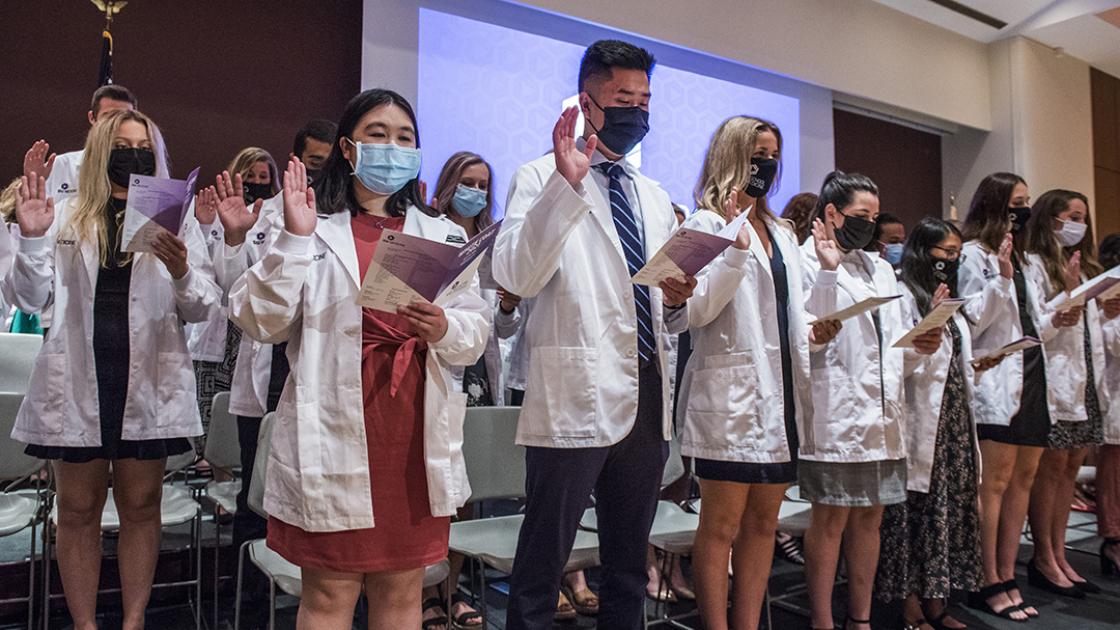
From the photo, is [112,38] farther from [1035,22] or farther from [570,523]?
[1035,22]

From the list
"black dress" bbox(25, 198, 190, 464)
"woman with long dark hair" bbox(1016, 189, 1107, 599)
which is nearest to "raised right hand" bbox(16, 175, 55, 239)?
"black dress" bbox(25, 198, 190, 464)

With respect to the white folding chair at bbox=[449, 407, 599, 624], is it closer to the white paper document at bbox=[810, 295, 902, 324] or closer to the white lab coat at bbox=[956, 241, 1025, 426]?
the white paper document at bbox=[810, 295, 902, 324]

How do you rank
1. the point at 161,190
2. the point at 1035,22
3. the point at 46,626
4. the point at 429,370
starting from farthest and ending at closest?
1. the point at 1035,22
2. the point at 46,626
3. the point at 161,190
4. the point at 429,370

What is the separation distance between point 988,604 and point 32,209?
3.85 m

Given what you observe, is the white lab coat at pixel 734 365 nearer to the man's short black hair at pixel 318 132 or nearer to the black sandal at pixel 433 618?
the black sandal at pixel 433 618

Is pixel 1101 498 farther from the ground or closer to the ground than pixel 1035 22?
closer to the ground

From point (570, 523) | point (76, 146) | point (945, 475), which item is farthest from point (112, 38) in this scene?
point (945, 475)

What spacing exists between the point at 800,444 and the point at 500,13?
3.79 metres

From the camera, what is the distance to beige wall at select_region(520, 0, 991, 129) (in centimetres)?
611

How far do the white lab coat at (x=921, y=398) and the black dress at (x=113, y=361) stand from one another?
101 inches

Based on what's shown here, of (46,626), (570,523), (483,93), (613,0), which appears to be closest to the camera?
(570,523)

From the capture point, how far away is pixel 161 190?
236cm

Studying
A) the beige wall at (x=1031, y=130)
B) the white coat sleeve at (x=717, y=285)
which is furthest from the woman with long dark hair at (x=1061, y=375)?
the beige wall at (x=1031, y=130)

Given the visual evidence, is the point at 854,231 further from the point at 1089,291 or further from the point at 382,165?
the point at 382,165
